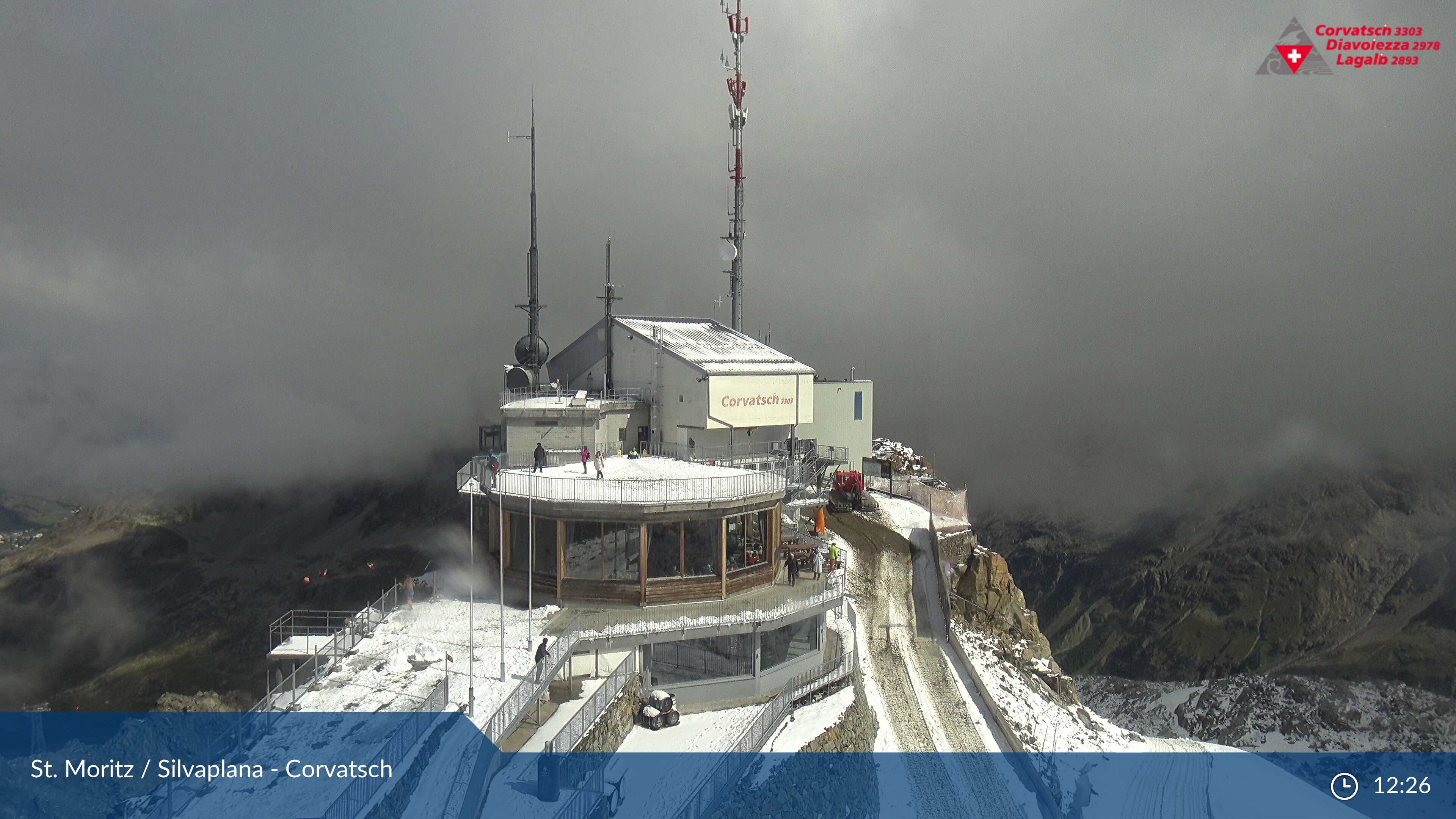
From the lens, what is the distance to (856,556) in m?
Answer: 34.4

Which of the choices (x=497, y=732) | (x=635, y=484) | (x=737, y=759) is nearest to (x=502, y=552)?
(x=635, y=484)

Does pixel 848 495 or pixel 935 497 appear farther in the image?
pixel 935 497

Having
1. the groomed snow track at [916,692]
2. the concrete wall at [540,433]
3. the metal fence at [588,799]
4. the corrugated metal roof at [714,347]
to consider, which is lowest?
the groomed snow track at [916,692]

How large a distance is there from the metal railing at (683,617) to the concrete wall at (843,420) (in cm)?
2134

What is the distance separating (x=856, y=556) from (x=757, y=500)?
11209 mm

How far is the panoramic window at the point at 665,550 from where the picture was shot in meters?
23.2

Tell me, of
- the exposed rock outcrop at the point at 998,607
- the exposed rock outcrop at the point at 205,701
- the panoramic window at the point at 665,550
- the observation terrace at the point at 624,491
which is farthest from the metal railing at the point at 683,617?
the exposed rock outcrop at the point at 205,701

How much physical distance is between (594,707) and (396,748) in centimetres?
485

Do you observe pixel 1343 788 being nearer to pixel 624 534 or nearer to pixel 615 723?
pixel 624 534

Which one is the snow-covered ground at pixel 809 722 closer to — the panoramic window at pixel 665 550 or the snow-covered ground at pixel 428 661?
the panoramic window at pixel 665 550

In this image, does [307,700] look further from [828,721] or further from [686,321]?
[686,321]

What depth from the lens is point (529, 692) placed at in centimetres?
1741

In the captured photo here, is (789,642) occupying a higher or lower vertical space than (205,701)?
higher

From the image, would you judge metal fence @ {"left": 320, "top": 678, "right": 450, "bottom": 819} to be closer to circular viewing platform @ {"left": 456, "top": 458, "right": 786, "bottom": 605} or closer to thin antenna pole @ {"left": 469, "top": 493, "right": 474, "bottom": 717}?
thin antenna pole @ {"left": 469, "top": 493, "right": 474, "bottom": 717}
